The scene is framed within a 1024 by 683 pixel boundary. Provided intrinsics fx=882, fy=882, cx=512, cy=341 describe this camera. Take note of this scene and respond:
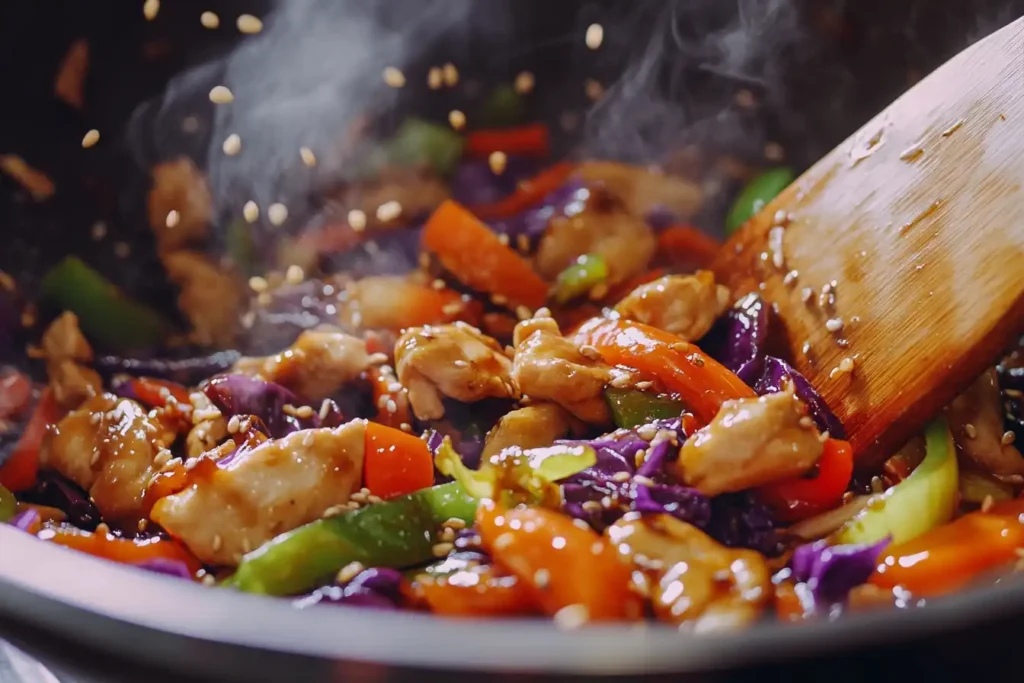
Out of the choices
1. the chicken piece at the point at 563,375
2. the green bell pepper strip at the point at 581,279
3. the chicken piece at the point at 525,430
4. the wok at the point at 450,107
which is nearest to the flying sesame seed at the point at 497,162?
the wok at the point at 450,107

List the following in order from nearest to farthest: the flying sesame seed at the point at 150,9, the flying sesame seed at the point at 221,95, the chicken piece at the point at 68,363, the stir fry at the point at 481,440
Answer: the stir fry at the point at 481,440, the chicken piece at the point at 68,363, the flying sesame seed at the point at 150,9, the flying sesame seed at the point at 221,95

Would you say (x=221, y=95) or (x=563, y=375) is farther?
(x=221, y=95)

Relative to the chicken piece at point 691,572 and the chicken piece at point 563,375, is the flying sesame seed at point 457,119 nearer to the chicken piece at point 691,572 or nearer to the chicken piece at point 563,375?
the chicken piece at point 563,375

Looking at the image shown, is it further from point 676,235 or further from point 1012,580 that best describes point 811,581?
point 676,235

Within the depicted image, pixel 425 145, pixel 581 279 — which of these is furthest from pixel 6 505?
pixel 425 145

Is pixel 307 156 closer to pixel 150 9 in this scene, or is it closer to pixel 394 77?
pixel 394 77

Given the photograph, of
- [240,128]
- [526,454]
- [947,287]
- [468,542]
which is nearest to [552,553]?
[468,542]
